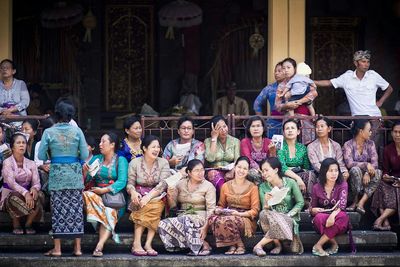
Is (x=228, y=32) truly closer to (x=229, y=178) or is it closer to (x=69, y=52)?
(x=69, y=52)

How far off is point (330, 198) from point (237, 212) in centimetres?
107

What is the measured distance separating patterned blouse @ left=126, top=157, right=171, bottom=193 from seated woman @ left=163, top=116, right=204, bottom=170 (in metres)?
0.44

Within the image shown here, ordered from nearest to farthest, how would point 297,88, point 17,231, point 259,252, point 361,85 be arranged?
point 259,252
point 17,231
point 297,88
point 361,85

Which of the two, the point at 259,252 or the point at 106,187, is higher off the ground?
the point at 106,187

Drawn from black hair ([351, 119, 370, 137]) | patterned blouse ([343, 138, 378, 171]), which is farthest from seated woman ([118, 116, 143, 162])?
black hair ([351, 119, 370, 137])

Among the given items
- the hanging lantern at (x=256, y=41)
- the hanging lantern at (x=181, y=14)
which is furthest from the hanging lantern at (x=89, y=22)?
the hanging lantern at (x=256, y=41)

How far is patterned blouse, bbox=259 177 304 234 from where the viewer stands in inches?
450

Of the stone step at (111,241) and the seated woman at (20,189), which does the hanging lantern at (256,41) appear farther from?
the seated woman at (20,189)

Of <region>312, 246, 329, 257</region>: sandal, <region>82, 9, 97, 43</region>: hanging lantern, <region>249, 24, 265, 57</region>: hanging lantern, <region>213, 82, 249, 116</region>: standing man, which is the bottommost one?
<region>312, 246, 329, 257</region>: sandal

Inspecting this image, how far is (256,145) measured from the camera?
12.1m

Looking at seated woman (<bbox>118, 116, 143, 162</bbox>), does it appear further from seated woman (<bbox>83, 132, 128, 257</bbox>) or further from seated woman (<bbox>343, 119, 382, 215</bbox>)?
seated woman (<bbox>343, 119, 382, 215</bbox>)

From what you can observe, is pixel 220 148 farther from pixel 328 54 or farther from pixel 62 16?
pixel 328 54

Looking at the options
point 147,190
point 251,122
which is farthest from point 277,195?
point 147,190

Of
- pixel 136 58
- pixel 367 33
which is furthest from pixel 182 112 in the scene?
pixel 367 33
